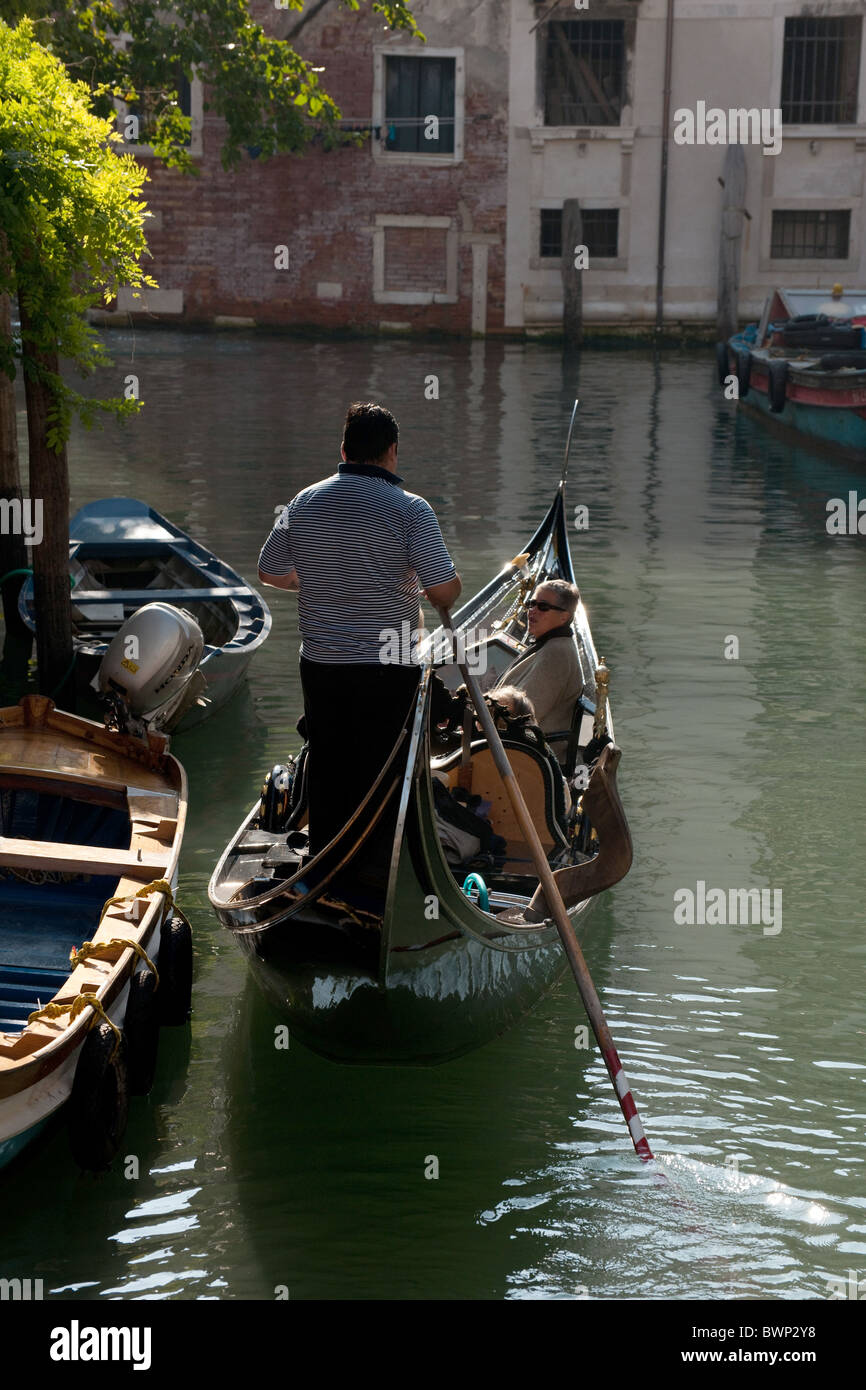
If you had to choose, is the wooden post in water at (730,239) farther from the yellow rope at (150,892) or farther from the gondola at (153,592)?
the yellow rope at (150,892)

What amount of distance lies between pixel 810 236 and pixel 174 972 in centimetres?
1961

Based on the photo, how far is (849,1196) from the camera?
364cm

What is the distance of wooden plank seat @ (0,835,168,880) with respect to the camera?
4.30 meters

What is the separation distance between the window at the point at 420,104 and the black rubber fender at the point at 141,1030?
759 inches

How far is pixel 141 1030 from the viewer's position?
153 inches

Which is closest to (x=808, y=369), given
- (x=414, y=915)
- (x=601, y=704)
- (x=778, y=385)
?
(x=778, y=385)

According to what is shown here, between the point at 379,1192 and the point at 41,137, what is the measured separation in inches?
150

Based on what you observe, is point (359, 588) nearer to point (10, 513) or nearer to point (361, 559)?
point (361, 559)

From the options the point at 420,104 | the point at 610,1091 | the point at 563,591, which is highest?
the point at 420,104

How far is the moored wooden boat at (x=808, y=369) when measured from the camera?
1377 cm

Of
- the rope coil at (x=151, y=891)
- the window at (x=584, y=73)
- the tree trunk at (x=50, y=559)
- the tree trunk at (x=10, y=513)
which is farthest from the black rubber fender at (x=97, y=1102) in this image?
the window at (x=584, y=73)

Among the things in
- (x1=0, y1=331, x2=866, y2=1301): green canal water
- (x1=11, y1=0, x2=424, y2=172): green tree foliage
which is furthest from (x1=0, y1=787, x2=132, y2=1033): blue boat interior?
(x1=11, y1=0, x2=424, y2=172): green tree foliage

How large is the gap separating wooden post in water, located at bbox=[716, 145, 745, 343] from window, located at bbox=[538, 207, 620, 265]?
65.4 inches
